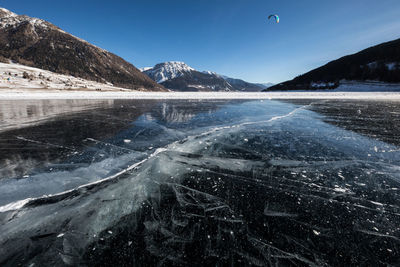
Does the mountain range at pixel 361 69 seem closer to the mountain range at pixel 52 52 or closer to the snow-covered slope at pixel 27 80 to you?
the snow-covered slope at pixel 27 80

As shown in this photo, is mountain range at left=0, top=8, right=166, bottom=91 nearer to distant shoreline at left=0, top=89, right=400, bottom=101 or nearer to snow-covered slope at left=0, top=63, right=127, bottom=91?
snow-covered slope at left=0, top=63, right=127, bottom=91

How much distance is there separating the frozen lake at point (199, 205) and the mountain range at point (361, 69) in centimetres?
5367

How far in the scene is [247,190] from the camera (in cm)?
229

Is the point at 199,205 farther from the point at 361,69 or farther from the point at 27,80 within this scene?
the point at 361,69

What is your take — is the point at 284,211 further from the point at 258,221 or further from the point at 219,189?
the point at 219,189

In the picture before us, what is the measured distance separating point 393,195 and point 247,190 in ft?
6.36

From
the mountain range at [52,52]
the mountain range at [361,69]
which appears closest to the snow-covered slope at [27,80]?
the mountain range at [52,52]

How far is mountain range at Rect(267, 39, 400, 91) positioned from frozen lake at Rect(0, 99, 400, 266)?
176ft

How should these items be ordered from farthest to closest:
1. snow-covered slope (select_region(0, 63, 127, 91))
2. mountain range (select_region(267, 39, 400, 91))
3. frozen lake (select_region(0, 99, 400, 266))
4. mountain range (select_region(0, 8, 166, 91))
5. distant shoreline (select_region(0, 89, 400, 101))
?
mountain range (select_region(0, 8, 166, 91)), mountain range (select_region(267, 39, 400, 91)), snow-covered slope (select_region(0, 63, 127, 91)), distant shoreline (select_region(0, 89, 400, 101)), frozen lake (select_region(0, 99, 400, 266))

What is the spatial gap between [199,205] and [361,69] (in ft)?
237

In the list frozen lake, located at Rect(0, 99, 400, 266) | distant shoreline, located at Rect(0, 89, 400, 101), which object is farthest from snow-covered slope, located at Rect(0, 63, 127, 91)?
frozen lake, located at Rect(0, 99, 400, 266)

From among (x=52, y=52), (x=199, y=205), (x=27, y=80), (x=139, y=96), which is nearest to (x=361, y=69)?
(x=139, y=96)

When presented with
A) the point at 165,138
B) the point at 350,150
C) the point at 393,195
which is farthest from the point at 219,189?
the point at 350,150

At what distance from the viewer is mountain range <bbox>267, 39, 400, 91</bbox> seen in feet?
143
